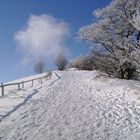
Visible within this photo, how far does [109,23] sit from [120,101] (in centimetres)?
1385

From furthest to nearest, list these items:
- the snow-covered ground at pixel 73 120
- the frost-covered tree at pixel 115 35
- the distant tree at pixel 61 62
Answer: the distant tree at pixel 61 62
the frost-covered tree at pixel 115 35
the snow-covered ground at pixel 73 120

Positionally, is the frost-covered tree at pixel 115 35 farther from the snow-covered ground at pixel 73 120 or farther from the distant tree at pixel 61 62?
the distant tree at pixel 61 62

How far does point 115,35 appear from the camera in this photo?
28.0 metres

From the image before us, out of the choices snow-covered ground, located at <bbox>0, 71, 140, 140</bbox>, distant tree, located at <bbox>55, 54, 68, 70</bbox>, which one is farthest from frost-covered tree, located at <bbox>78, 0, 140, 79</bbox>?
distant tree, located at <bbox>55, 54, 68, 70</bbox>

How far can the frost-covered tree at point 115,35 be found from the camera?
26953mm

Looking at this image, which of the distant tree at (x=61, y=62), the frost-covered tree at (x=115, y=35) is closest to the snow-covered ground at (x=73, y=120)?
the frost-covered tree at (x=115, y=35)

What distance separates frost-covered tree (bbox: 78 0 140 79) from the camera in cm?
2695

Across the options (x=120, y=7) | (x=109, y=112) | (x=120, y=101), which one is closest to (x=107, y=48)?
(x=120, y=7)

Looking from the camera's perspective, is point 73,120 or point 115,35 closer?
point 73,120

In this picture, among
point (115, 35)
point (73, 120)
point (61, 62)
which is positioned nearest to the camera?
point (73, 120)

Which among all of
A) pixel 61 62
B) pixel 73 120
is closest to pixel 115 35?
pixel 73 120

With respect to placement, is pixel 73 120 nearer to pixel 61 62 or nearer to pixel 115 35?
pixel 115 35

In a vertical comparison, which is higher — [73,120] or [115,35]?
[115,35]

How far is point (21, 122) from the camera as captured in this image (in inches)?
451
